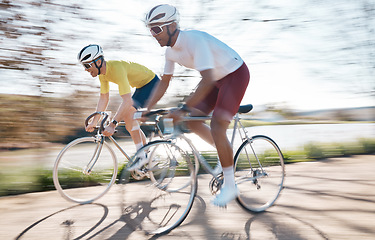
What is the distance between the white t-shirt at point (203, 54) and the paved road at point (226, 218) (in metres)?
1.38

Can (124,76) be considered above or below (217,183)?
above

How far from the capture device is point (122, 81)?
12.4ft

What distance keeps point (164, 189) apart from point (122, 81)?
1.34 m

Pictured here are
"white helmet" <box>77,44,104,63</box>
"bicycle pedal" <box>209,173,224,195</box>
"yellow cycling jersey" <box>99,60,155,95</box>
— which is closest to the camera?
"bicycle pedal" <box>209,173,224,195</box>

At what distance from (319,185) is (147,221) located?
8.60 feet

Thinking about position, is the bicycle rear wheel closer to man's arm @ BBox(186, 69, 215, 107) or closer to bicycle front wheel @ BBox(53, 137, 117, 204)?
man's arm @ BBox(186, 69, 215, 107)

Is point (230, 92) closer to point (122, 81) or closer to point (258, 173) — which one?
point (258, 173)

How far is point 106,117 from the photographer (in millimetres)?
3742

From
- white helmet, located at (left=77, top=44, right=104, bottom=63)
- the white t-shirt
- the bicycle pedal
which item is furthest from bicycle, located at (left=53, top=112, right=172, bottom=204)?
the white t-shirt

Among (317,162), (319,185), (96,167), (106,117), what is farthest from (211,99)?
(317,162)

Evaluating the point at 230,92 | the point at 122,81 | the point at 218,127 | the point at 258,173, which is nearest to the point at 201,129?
the point at 218,127

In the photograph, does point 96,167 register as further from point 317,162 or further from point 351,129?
point 351,129

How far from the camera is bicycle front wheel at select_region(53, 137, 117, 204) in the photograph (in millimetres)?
3814

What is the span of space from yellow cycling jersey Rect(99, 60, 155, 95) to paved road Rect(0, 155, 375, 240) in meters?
1.33
